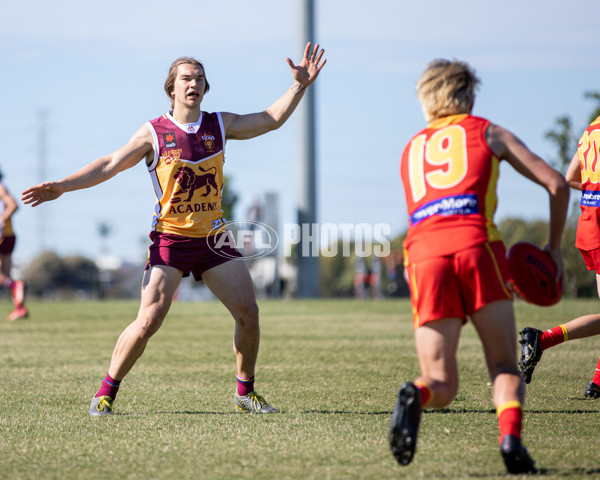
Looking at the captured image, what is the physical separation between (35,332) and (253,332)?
7.99m

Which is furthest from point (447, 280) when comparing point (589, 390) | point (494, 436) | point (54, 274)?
point (54, 274)

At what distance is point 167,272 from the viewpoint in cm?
575

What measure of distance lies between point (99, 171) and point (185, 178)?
23.2 inches

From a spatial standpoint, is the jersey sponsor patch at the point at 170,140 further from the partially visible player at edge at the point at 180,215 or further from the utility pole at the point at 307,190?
the utility pole at the point at 307,190

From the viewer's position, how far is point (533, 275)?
4070 millimetres

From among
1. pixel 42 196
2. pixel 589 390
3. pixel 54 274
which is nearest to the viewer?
pixel 42 196

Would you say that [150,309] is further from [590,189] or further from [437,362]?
[590,189]

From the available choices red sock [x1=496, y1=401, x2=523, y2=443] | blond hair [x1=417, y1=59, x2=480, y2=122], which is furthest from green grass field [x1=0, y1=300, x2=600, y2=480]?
blond hair [x1=417, y1=59, x2=480, y2=122]

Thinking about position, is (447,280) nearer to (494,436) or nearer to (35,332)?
(494,436)

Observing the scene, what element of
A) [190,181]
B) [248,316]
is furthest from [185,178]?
[248,316]

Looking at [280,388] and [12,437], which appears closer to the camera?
[12,437]

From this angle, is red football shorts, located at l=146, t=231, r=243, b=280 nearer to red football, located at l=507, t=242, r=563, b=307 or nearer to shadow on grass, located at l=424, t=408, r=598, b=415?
shadow on grass, located at l=424, t=408, r=598, b=415

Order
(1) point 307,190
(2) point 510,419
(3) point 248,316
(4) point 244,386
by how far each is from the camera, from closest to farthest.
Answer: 1. (2) point 510,419
2. (3) point 248,316
3. (4) point 244,386
4. (1) point 307,190

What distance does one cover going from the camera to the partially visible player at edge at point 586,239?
649cm
